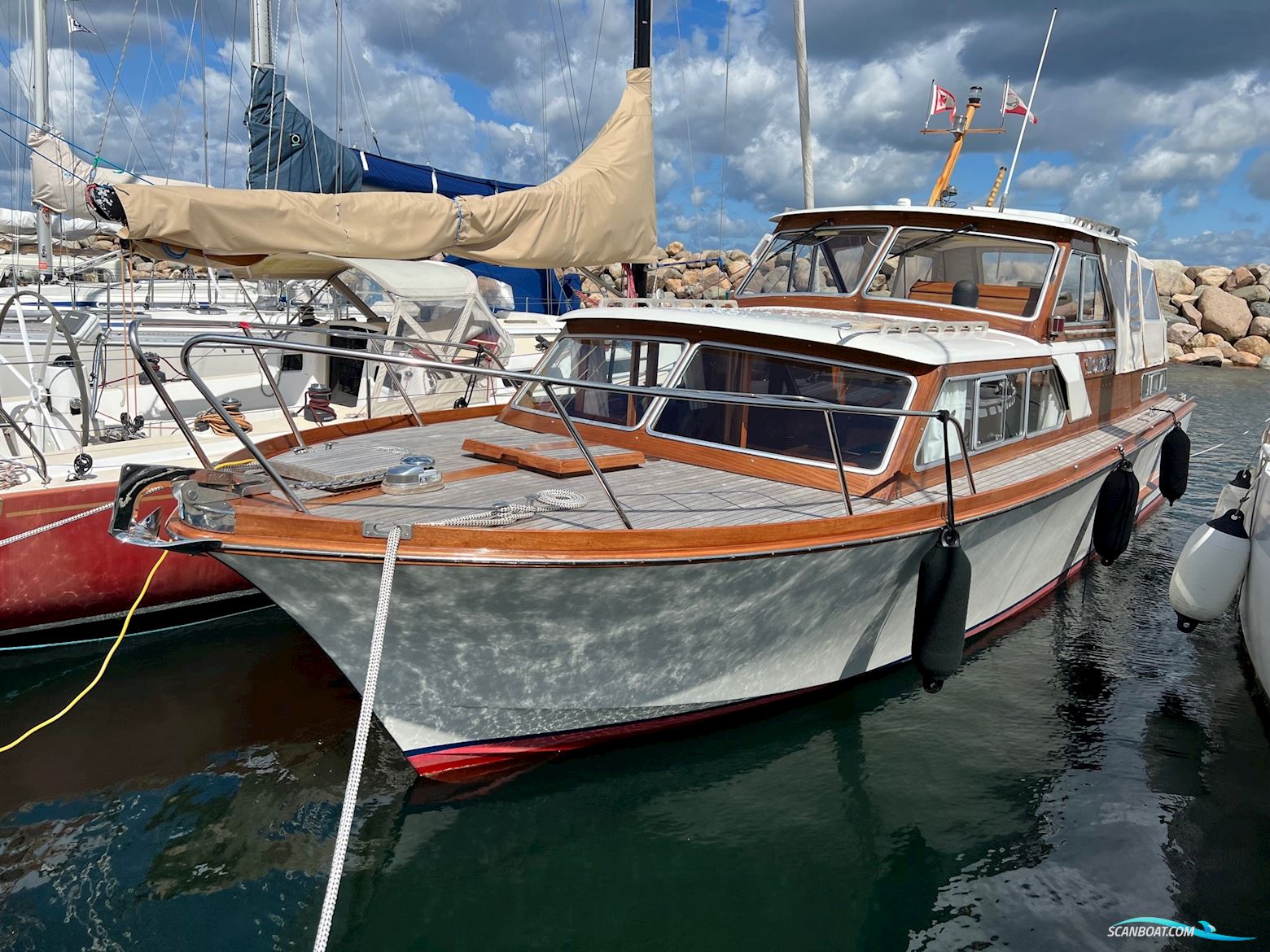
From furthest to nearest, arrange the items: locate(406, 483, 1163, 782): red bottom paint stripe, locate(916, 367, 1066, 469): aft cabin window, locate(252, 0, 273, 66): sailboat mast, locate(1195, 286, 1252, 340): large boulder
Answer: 1. locate(1195, 286, 1252, 340): large boulder
2. locate(252, 0, 273, 66): sailboat mast
3. locate(916, 367, 1066, 469): aft cabin window
4. locate(406, 483, 1163, 782): red bottom paint stripe

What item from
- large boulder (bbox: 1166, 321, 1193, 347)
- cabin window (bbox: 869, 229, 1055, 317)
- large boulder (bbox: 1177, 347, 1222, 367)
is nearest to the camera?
cabin window (bbox: 869, 229, 1055, 317)

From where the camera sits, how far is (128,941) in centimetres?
418

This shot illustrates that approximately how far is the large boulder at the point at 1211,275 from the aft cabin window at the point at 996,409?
34.5 meters

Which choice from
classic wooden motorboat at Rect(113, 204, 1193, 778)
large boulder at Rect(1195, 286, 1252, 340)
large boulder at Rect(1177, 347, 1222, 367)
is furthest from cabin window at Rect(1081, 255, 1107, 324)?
large boulder at Rect(1195, 286, 1252, 340)

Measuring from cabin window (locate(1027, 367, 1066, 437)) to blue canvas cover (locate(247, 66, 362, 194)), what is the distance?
7874 mm

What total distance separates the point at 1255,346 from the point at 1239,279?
6.69 meters

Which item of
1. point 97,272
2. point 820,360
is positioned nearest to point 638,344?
point 820,360

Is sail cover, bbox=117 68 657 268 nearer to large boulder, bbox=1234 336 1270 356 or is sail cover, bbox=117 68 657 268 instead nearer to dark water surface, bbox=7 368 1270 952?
dark water surface, bbox=7 368 1270 952

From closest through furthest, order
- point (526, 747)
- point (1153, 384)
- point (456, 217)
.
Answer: point (526, 747)
point (456, 217)
point (1153, 384)

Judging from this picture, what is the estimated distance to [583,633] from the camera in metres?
4.78

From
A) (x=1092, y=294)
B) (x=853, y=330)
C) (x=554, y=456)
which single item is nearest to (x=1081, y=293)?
(x=1092, y=294)

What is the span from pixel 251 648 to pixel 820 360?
4.98m

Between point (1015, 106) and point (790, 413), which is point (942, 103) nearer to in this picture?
point (1015, 106)

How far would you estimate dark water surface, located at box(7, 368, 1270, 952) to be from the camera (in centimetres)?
436
